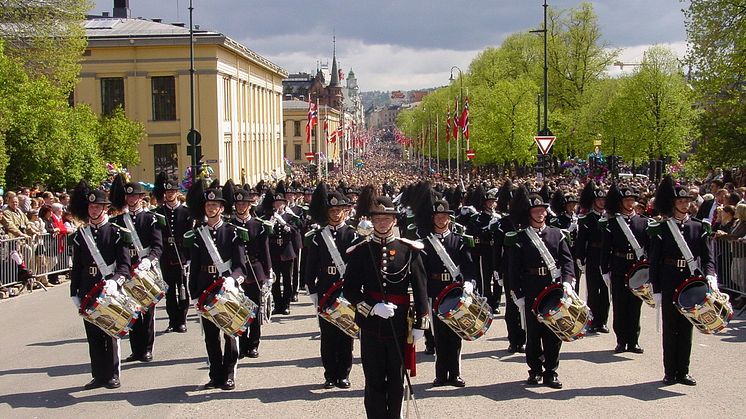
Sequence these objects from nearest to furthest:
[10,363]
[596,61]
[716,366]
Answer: [716,366], [10,363], [596,61]

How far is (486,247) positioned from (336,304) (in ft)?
17.6

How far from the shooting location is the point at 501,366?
11.5 metres

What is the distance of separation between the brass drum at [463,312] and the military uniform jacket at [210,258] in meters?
2.44

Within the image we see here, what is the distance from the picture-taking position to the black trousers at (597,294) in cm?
1391

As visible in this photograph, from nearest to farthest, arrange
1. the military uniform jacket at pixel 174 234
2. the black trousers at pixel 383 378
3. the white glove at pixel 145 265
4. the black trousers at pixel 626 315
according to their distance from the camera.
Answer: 1. the black trousers at pixel 383 378
2. the white glove at pixel 145 265
3. the black trousers at pixel 626 315
4. the military uniform jacket at pixel 174 234

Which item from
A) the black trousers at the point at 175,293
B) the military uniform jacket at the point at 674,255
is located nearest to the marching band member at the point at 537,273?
the military uniform jacket at the point at 674,255

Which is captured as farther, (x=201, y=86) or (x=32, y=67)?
(x=201, y=86)

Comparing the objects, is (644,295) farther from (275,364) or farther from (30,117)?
(30,117)

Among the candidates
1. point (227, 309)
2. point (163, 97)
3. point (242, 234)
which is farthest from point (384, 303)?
point (163, 97)

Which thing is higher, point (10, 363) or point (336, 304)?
point (336, 304)

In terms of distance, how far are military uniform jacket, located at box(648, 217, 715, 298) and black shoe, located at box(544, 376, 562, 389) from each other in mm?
1683

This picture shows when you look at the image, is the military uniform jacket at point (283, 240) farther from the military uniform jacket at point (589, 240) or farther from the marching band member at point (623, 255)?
the marching band member at point (623, 255)

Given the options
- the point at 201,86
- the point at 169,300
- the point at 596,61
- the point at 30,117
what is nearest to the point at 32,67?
the point at 30,117

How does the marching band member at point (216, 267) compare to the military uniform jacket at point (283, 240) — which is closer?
the marching band member at point (216, 267)
